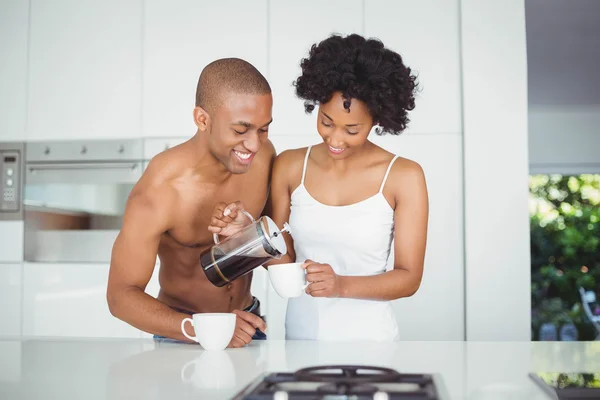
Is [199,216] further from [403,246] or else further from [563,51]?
[563,51]

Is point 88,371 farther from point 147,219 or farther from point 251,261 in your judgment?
point 147,219

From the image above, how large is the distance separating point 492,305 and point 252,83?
6.01 ft

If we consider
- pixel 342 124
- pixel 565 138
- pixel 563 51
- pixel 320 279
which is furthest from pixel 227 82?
pixel 565 138

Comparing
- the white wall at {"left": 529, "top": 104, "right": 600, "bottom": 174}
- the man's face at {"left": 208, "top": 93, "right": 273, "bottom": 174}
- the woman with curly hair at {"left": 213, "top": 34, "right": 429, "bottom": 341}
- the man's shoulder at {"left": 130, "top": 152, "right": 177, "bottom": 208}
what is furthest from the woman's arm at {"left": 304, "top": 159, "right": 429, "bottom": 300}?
the white wall at {"left": 529, "top": 104, "right": 600, "bottom": 174}

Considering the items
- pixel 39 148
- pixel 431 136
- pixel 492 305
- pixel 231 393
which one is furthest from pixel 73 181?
pixel 231 393

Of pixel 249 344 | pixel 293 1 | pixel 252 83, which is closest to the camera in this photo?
pixel 249 344

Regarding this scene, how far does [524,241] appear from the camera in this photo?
3.09m

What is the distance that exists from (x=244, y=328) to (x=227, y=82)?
0.67 m

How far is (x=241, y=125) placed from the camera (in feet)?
5.75

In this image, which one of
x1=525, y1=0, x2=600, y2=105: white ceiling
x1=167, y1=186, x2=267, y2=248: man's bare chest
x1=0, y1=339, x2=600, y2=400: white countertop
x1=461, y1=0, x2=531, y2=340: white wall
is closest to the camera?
x1=0, y1=339, x2=600, y2=400: white countertop

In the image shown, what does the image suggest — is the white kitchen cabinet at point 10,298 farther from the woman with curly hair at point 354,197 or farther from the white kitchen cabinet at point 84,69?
the woman with curly hair at point 354,197

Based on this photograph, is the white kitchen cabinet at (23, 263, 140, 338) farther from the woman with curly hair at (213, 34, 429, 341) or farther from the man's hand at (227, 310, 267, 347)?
the man's hand at (227, 310, 267, 347)

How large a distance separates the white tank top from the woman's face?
0.17 meters

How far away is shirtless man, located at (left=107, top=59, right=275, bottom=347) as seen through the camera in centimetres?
168
